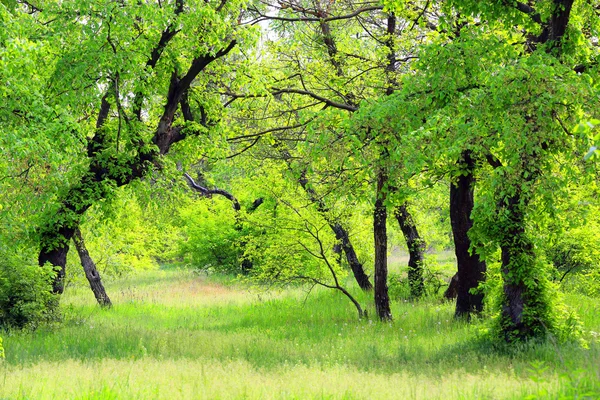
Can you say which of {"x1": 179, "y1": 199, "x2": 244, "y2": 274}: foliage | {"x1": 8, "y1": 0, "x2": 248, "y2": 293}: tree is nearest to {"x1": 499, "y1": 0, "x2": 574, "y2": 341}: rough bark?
{"x1": 8, "y1": 0, "x2": 248, "y2": 293}: tree

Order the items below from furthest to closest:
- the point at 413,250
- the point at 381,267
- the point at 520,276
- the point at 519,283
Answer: the point at 413,250, the point at 381,267, the point at 519,283, the point at 520,276

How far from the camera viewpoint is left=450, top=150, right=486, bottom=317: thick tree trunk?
13.9 m

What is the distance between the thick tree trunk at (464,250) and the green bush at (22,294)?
30.5 feet

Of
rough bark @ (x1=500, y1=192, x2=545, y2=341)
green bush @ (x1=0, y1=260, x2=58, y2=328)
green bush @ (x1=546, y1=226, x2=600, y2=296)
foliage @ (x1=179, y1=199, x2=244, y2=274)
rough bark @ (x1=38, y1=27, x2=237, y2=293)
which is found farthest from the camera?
foliage @ (x1=179, y1=199, x2=244, y2=274)

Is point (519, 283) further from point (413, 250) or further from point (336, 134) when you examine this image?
point (413, 250)

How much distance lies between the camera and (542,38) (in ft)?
33.6

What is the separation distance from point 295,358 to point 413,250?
958 cm

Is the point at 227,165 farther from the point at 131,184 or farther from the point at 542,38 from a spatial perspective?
the point at 542,38

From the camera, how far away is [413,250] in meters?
18.8

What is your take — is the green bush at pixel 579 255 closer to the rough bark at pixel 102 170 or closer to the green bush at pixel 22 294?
the rough bark at pixel 102 170

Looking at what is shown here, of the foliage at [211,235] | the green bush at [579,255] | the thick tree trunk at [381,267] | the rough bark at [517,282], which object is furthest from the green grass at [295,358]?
the foliage at [211,235]

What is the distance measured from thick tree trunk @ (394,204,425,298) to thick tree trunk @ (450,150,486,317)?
4097 millimetres

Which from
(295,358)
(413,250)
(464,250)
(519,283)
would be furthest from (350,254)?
(519,283)

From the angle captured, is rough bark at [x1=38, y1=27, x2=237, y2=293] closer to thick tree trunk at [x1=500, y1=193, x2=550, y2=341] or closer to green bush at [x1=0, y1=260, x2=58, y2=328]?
green bush at [x1=0, y1=260, x2=58, y2=328]
